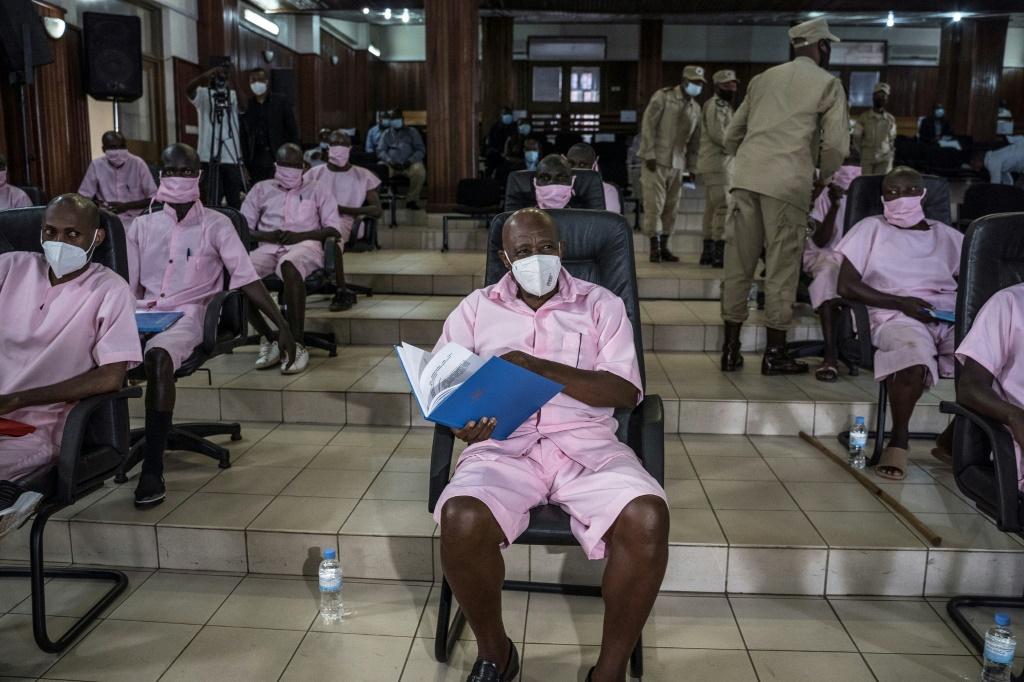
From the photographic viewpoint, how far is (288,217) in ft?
17.1

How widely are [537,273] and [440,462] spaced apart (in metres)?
0.57

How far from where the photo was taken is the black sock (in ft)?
9.69

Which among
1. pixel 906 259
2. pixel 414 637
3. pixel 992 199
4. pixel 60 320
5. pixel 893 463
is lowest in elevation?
pixel 414 637

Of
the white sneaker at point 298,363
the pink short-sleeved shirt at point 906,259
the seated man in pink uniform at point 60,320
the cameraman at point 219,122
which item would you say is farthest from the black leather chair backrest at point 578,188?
the cameraman at point 219,122

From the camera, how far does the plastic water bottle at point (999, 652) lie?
2.04 meters

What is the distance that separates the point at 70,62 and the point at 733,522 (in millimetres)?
7995

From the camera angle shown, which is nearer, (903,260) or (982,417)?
(982,417)

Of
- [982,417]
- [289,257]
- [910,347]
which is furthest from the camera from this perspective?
[289,257]

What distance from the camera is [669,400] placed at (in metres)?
3.86

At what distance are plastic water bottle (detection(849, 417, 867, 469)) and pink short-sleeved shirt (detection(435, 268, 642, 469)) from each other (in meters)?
1.58

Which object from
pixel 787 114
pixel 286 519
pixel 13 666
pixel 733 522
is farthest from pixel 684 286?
pixel 13 666

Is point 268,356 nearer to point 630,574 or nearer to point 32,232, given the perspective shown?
point 32,232

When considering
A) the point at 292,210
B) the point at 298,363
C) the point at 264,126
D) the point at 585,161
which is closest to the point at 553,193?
the point at 585,161

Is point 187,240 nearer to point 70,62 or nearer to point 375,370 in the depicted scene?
point 375,370
